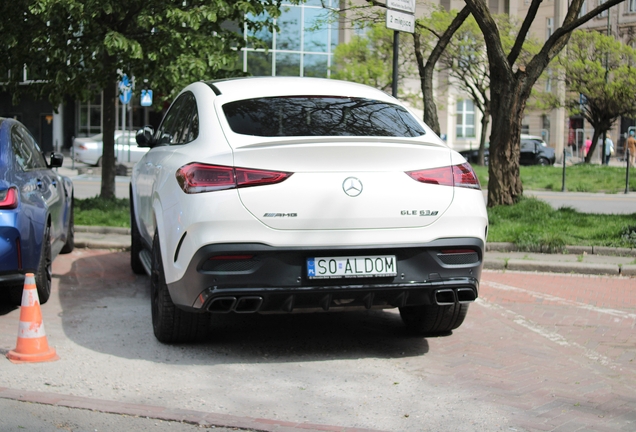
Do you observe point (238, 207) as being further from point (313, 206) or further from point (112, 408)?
point (112, 408)

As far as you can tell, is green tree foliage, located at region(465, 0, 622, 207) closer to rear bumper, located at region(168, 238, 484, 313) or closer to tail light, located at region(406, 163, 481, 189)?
tail light, located at region(406, 163, 481, 189)

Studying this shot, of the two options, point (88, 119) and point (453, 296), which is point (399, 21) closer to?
point (453, 296)

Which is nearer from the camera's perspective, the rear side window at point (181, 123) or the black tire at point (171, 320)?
the black tire at point (171, 320)

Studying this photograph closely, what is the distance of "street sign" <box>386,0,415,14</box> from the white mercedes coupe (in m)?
4.52

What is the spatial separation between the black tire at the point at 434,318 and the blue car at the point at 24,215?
2.80 m

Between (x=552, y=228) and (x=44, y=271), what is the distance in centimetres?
692

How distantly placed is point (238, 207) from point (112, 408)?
131 centimetres

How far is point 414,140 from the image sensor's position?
5.49 metres

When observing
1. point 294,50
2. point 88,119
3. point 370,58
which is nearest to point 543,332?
point 370,58

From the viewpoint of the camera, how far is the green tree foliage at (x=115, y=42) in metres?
12.4

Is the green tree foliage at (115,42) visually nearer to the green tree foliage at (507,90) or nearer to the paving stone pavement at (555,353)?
the green tree foliage at (507,90)

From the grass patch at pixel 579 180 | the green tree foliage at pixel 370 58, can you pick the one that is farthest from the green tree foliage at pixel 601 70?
the grass patch at pixel 579 180

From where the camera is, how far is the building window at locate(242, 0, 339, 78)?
39406 mm

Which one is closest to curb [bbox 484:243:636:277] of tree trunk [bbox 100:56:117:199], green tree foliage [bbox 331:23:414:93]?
tree trunk [bbox 100:56:117:199]
